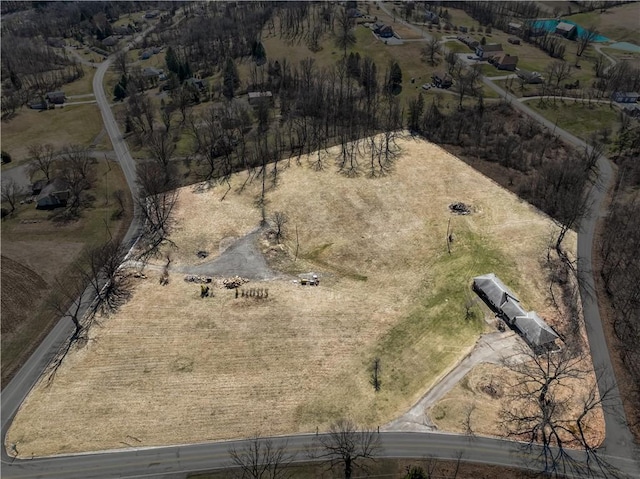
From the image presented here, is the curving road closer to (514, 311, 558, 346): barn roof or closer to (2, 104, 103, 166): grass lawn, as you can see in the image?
(514, 311, 558, 346): barn roof

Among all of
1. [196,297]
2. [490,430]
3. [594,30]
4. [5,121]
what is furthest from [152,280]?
[594,30]

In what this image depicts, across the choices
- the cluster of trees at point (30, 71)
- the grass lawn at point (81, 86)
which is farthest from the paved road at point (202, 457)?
the grass lawn at point (81, 86)

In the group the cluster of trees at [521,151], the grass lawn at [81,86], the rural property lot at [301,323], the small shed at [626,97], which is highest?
the small shed at [626,97]

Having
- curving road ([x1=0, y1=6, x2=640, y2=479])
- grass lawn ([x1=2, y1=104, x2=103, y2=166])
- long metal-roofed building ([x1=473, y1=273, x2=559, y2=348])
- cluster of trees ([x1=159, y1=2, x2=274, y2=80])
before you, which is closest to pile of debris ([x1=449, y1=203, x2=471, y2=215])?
long metal-roofed building ([x1=473, y1=273, x2=559, y2=348])

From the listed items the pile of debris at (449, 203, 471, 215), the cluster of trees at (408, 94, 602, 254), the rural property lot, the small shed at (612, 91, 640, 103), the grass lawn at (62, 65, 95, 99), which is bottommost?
the rural property lot

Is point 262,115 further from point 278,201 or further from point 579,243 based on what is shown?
point 579,243

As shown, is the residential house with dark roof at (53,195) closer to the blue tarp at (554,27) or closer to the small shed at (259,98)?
the small shed at (259,98)
